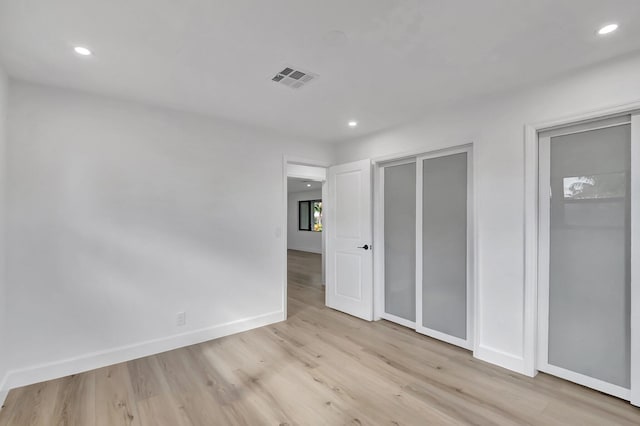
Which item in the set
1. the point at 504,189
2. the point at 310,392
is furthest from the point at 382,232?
the point at 310,392

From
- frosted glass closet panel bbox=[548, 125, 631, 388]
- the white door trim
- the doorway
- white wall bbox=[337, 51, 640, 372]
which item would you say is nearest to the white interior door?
white wall bbox=[337, 51, 640, 372]

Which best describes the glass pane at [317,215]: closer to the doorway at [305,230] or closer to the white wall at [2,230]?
the doorway at [305,230]

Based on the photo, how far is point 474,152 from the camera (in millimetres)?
2955

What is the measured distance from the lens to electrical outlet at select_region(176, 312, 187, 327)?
319 centimetres

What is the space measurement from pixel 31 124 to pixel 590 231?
459 cm

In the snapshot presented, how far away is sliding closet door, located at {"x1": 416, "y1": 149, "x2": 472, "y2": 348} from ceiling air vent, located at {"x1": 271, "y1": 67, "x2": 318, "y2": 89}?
5.51 feet

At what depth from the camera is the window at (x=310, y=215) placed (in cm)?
1157

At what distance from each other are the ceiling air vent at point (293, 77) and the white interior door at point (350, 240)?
1.66 m

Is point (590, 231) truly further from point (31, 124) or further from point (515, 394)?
point (31, 124)

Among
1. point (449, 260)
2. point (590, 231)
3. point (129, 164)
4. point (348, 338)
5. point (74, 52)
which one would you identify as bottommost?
point (348, 338)

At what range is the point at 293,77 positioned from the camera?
97.7 inches

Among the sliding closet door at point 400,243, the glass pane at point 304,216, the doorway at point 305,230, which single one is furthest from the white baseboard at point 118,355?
the glass pane at point 304,216

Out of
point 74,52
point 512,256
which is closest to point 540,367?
point 512,256

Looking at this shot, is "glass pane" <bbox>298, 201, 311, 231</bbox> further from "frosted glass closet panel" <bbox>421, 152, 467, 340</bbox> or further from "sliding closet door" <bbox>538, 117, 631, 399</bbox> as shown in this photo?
"sliding closet door" <bbox>538, 117, 631, 399</bbox>
